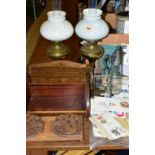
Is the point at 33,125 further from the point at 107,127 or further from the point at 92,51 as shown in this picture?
the point at 92,51

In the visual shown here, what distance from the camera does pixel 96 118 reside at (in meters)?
1.48

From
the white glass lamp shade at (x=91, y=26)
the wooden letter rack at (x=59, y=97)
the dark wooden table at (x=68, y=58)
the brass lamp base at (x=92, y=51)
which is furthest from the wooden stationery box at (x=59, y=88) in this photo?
the white glass lamp shade at (x=91, y=26)

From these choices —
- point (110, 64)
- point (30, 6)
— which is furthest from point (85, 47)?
point (30, 6)

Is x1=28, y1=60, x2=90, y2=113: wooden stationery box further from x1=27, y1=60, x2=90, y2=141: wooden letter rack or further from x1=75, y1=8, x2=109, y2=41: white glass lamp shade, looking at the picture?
x1=75, y1=8, x2=109, y2=41: white glass lamp shade

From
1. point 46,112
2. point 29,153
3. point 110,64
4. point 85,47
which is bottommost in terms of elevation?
point 29,153

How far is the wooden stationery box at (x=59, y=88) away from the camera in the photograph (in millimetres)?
1556

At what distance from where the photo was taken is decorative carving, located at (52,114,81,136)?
140 cm

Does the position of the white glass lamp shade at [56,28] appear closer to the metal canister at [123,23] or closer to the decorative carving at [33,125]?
the decorative carving at [33,125]

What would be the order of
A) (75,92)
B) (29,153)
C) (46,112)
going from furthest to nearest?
(75,92) < (46,112) < (29,153)

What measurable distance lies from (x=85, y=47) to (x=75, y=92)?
401 mm

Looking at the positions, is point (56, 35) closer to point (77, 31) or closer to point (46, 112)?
point (77, 31)

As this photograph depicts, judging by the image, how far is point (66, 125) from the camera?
142 centimetres

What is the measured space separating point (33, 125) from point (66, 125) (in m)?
0.15

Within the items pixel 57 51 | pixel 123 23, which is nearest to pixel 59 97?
pixel 57 51
